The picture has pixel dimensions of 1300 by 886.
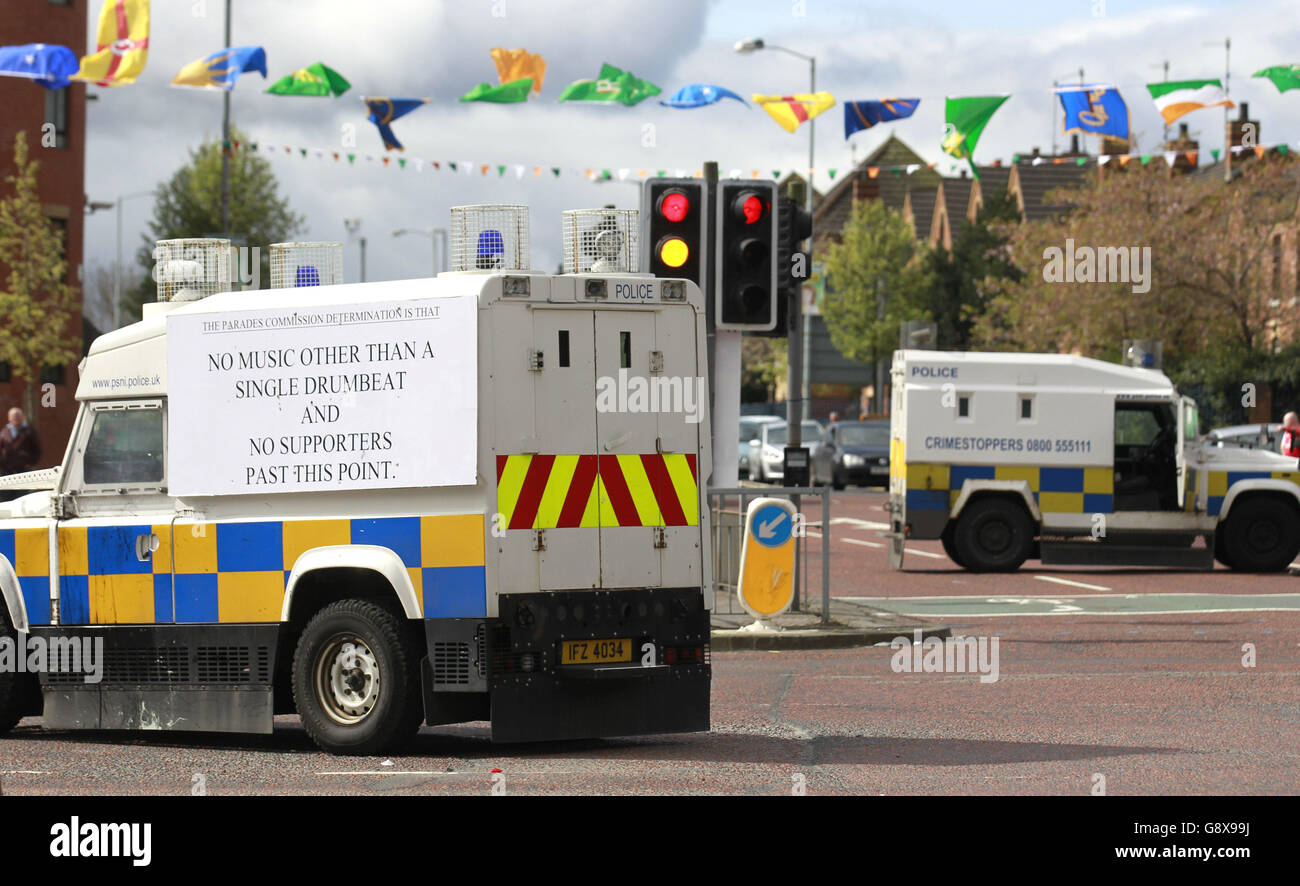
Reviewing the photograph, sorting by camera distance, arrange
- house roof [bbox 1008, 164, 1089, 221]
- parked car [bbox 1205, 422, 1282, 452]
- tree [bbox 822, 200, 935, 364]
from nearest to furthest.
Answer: parked car [bbox 1205, 422, 1282, 452] → house roof [bbox 1008, 164, 1089, 221] → tree [bbox 822, 200, 935, 364]

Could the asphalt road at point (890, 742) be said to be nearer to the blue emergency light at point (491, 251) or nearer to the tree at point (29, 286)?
the blue emergency light at point (491, 251)

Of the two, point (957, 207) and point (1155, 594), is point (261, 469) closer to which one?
point (1155, 594)

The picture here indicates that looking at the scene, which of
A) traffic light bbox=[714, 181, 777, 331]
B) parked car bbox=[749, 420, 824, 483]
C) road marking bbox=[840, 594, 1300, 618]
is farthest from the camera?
parked car bbox=[749, 420, 824, 483]

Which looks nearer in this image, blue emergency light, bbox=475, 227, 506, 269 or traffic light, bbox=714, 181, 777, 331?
blue emergency light, bbox=475, 227, 506, 269

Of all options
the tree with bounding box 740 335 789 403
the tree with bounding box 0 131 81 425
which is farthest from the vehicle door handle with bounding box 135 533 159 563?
the tree with bounding box 740 335 789 403

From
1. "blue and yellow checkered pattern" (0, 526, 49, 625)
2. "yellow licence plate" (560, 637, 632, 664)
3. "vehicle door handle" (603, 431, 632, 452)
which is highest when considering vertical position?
"vehicle door handle" (603, 431, 632, 452)

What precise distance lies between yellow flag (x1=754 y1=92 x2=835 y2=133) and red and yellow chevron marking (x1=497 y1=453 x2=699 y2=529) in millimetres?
13179

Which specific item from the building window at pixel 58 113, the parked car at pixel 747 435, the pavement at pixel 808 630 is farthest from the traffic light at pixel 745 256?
the building window at pixel 58 113

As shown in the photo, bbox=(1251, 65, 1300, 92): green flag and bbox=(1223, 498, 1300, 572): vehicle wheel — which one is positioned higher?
bbox=(1251, 65, 1300, 92): green flag

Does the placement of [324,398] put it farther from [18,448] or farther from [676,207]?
[18,448]

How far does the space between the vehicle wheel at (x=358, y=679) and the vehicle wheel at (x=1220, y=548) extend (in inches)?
615

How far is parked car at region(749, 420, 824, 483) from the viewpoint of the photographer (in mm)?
43938

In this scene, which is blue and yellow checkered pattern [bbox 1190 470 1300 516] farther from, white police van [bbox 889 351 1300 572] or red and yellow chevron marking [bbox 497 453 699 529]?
red and yellow chevron marking [bbox 497 453 699 529]
